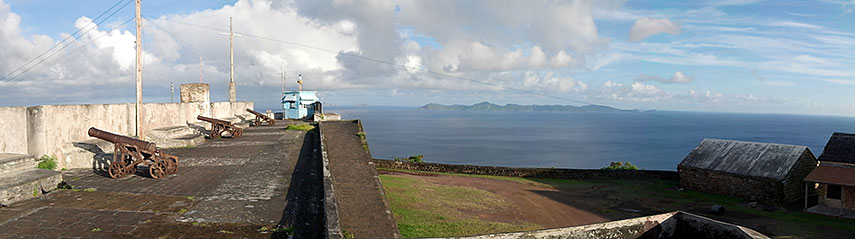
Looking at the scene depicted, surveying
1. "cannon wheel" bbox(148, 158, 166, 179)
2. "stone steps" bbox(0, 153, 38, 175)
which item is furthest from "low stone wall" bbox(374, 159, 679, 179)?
"stone steps" bbox(0, 153, 38, 175)

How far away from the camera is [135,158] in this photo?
1071cm

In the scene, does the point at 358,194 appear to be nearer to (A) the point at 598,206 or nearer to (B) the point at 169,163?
(B) the point at 169,163

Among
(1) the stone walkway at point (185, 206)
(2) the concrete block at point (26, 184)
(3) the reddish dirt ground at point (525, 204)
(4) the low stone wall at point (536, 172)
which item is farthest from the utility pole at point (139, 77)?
(4) the low stone wall at point (536, 172)

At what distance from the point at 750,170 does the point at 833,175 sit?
2.58m

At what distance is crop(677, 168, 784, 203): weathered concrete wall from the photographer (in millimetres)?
18328

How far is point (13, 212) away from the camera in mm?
7395

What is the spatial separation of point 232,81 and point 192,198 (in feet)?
80.4

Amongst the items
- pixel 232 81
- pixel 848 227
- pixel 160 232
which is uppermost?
pixel 232 81

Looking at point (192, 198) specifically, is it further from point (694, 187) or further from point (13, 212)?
point (694, 187)

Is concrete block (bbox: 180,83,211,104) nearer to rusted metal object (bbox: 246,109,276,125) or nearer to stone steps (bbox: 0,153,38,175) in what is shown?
rusted metal object (bbox: 246,109,276,125)

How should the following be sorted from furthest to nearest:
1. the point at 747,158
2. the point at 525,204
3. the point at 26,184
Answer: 1. the point at 747,158
2. the point at 525,204
3. the point at 26,184

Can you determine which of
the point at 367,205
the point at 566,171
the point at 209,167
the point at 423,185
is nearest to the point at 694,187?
the point at 566,171

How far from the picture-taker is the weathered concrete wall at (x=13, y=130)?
10031mm

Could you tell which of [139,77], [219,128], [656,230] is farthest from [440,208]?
[219,128]
